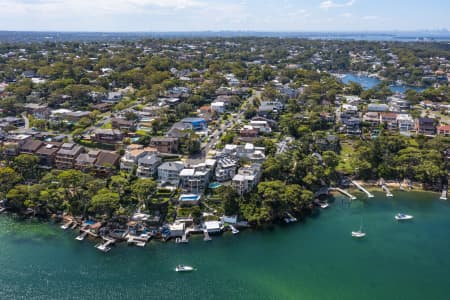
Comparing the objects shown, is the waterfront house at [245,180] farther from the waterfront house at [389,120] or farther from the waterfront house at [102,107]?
the waterfront house at [102,107]

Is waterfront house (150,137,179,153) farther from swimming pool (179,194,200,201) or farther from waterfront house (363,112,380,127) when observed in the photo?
waterfront house (363,112,380,127)

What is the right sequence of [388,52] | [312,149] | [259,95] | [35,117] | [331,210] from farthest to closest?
1. [388,52]
2. [259,95]
3. [35,117]
4. [312,149]
5. [331,210]

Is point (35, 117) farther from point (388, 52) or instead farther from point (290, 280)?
point (388, 52)

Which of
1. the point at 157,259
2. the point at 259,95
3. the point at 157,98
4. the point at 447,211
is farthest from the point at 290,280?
the point at 259,95

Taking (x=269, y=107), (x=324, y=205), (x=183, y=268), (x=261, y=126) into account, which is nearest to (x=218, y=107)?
(x=269, y=107)

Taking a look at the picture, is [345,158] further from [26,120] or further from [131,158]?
[26,120]

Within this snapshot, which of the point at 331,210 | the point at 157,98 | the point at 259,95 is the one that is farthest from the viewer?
the point at 259,95
